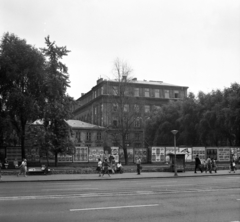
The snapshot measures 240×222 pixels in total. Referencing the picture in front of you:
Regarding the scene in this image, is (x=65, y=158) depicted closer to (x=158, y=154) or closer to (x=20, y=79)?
(x=20, y=79)

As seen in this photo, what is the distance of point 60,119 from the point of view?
3956cm

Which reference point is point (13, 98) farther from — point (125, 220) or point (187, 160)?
point (125, 220)

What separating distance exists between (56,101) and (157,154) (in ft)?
48.8

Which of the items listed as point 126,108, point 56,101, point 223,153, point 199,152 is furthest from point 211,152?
point 56,101

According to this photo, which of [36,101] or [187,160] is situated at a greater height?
[36,101]

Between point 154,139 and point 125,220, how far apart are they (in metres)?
54.9

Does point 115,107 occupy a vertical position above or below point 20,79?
below

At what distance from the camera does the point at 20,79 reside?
134ft

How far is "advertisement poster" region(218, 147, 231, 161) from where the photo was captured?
46.8 meters

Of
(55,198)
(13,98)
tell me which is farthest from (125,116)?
(55,198)

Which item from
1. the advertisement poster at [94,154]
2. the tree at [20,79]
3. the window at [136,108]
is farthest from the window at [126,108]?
the tree at [20,79]

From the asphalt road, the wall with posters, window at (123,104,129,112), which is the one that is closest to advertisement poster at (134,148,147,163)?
the wall with posters

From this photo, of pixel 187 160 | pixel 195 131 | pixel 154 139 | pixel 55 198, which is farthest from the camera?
pixel 154 139

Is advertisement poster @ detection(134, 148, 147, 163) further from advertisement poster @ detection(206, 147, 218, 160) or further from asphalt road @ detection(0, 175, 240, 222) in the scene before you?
asphalt road @ detection(0, 175, 240, 222)
